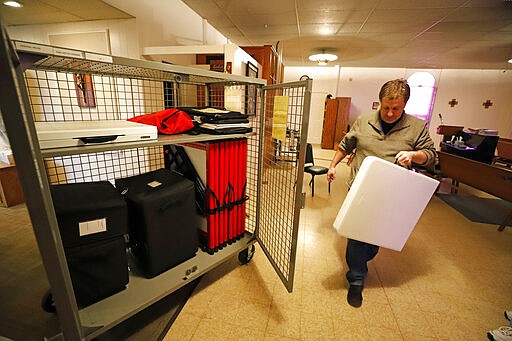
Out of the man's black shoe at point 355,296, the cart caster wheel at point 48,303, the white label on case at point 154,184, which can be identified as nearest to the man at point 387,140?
the man's black shoe at point 355,296

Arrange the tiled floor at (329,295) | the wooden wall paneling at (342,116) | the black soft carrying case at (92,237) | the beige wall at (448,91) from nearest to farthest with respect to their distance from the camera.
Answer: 1. the black soft carrying case at (92,237)
2. the tiled floor at (329,295)
3. the beige wall at (448,91)
4. the wooden wall paneling at (342,116)

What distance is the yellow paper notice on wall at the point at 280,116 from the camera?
1359 millimetres

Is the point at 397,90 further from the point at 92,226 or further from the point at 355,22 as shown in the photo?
the point at 355,22

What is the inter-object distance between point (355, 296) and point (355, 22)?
3.92 meters

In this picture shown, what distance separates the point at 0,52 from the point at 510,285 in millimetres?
3079

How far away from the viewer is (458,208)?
3203mm

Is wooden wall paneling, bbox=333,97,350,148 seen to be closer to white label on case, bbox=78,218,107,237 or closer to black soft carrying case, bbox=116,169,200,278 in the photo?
black soft carrying case, bbox=116,169,200,278

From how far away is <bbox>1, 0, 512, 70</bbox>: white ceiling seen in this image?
2797 millimetres

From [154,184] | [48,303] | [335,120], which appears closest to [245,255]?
[154,184]

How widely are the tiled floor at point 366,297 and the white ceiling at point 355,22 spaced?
290cm

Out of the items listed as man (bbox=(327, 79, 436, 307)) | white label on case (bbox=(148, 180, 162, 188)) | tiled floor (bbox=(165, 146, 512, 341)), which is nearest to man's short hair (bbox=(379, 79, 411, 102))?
man (bbox=(327, 79, 436, 307))

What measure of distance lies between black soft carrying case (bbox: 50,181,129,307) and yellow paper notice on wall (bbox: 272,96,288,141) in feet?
3.02

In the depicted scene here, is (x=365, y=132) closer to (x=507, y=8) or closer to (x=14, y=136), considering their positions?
(x=14, y=136)

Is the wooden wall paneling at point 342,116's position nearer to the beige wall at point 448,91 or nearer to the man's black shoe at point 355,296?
the beige wall at point 448,91
